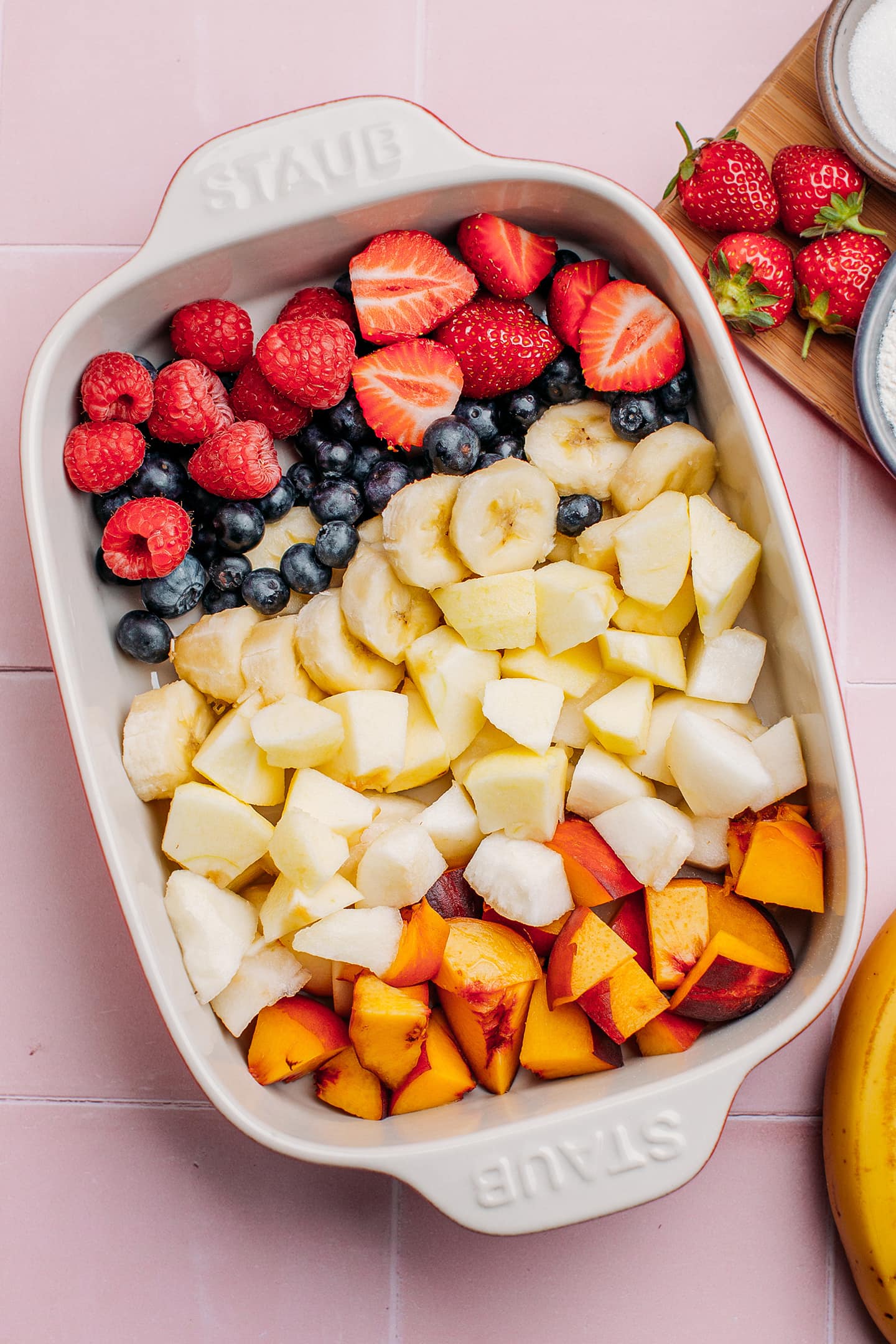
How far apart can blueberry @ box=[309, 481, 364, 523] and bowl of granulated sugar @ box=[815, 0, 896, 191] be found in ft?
2.11

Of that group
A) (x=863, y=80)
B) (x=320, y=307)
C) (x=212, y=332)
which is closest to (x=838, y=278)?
(x=863, y=80)

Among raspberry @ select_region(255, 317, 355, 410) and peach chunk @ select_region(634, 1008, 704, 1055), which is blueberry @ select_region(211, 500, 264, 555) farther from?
peach chunk @ select_region(634, 1008, 704, 1055)

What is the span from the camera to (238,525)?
0.98 meters

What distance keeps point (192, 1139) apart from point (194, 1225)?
10cm

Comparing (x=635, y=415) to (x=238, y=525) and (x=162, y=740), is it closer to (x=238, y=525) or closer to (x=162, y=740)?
(x=238, y=525)

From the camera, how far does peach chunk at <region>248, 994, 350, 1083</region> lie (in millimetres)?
946

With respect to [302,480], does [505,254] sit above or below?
above

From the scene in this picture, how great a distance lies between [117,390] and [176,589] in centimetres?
20

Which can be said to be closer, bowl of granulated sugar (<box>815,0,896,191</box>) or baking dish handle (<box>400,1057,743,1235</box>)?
baking dish handle (<box>400,1057,743,1235</box>)

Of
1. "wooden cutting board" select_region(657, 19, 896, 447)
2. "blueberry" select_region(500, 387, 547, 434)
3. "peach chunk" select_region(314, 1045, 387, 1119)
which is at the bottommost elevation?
"peach chunk" select_region(314, 1045, 387, 1119)

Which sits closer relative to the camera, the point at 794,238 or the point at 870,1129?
the point at 870,1129

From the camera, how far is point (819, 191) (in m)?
1.00

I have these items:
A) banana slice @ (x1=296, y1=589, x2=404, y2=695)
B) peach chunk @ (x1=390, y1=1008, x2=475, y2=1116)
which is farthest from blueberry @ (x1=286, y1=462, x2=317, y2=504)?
peach chunk @ (x1=390, y1=1008, x2=475, y2=1116)

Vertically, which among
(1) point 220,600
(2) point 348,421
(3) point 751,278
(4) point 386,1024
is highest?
(3) point 751,278
